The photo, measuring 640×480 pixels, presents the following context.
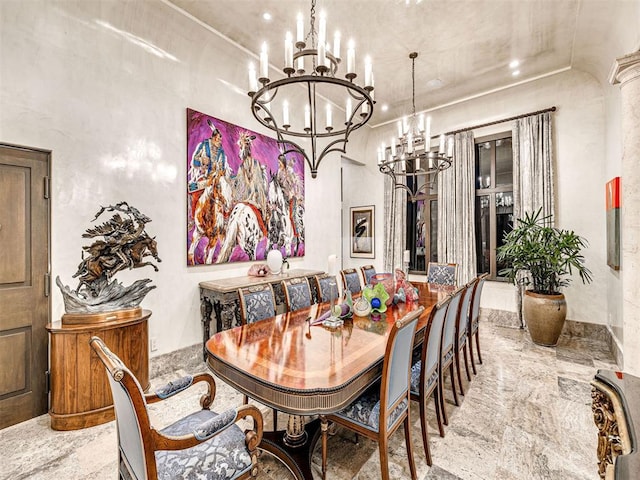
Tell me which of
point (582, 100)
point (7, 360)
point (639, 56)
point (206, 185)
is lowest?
point (7, 360)

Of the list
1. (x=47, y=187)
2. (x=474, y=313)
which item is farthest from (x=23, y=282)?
(x=474, y=313)

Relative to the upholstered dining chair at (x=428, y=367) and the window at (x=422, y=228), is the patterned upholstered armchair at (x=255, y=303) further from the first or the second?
the window at (x=422, y=228)

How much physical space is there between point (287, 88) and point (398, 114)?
2.43 m

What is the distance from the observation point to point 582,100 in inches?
167

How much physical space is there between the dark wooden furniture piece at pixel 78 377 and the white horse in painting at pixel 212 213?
121 centimetres

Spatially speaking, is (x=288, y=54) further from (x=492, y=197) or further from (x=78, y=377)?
(x=492, y=197)

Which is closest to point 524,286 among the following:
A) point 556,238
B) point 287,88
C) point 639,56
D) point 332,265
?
point 556,238

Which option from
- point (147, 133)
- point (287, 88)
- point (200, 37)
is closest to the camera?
point (147, 133)

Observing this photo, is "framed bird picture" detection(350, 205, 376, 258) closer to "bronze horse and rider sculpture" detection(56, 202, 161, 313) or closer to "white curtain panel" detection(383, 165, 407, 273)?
"white curtain panel" detection(383, 165, 407, 273)

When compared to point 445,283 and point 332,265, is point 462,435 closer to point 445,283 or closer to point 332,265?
point 332,265

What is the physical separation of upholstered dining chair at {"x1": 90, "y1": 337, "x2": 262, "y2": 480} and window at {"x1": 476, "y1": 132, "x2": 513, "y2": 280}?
196 inches

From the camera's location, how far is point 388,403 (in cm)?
152

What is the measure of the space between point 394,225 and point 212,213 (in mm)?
3824

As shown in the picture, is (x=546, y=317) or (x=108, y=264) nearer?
(x=108, y=264)
